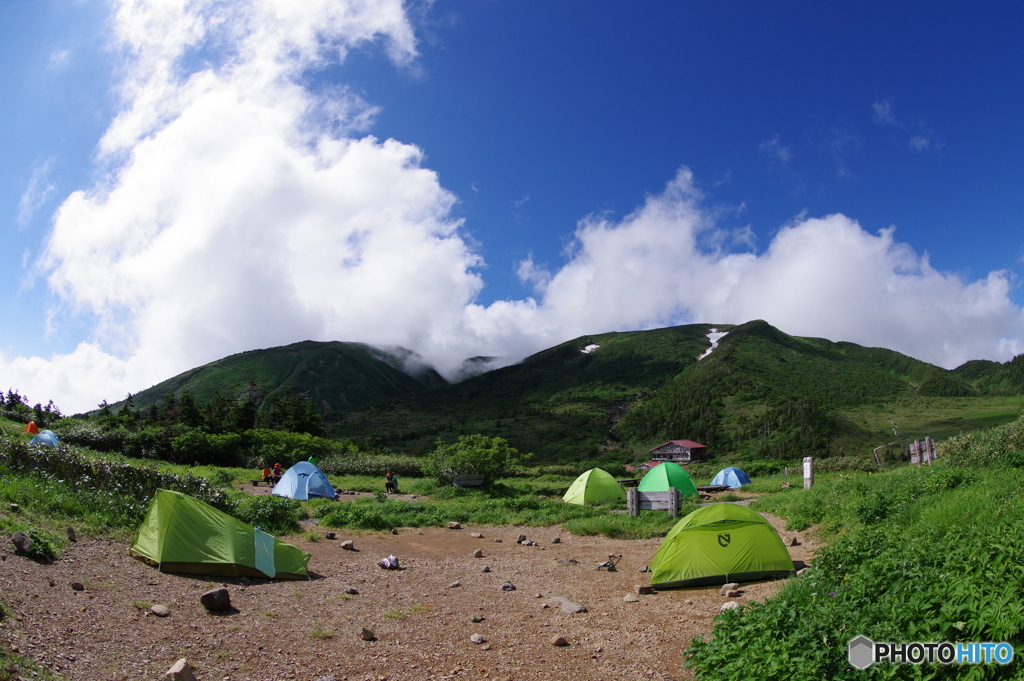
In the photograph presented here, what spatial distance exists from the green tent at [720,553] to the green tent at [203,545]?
6.48 meters

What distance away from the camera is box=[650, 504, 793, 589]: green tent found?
9633 mm

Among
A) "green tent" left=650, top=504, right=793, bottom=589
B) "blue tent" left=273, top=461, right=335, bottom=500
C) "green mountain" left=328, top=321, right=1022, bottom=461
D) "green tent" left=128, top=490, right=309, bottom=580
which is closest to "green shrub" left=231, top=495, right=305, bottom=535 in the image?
"green tent" left=128, top=490, right=309, bottom=580

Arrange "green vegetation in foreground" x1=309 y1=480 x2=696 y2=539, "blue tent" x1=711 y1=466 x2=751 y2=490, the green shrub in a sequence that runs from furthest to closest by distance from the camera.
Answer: "blue tent" x1=711 y1=466 x2=751 y2=490
"green vegetation in foreground" x1=309 y1=480 x2=696 y2=539
the green shrub

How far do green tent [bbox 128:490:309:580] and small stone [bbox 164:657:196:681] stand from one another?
3.98m

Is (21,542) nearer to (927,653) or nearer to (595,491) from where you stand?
(927,653)

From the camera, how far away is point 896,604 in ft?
16.8

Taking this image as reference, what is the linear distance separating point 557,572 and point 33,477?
10.5 metres

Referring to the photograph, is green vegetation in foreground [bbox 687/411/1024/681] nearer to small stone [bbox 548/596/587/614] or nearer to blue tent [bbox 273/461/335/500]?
small stone [bbox 548/596/587/614]

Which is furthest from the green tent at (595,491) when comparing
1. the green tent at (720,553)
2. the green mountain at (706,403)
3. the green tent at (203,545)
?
the green mountain at (706,403)

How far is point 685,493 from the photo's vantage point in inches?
929

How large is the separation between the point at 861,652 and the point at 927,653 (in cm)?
46

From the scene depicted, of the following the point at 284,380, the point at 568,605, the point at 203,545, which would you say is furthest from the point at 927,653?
the point at 284,380

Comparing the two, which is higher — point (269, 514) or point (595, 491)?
point (269, 514)

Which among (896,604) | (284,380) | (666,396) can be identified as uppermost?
(284,380)
